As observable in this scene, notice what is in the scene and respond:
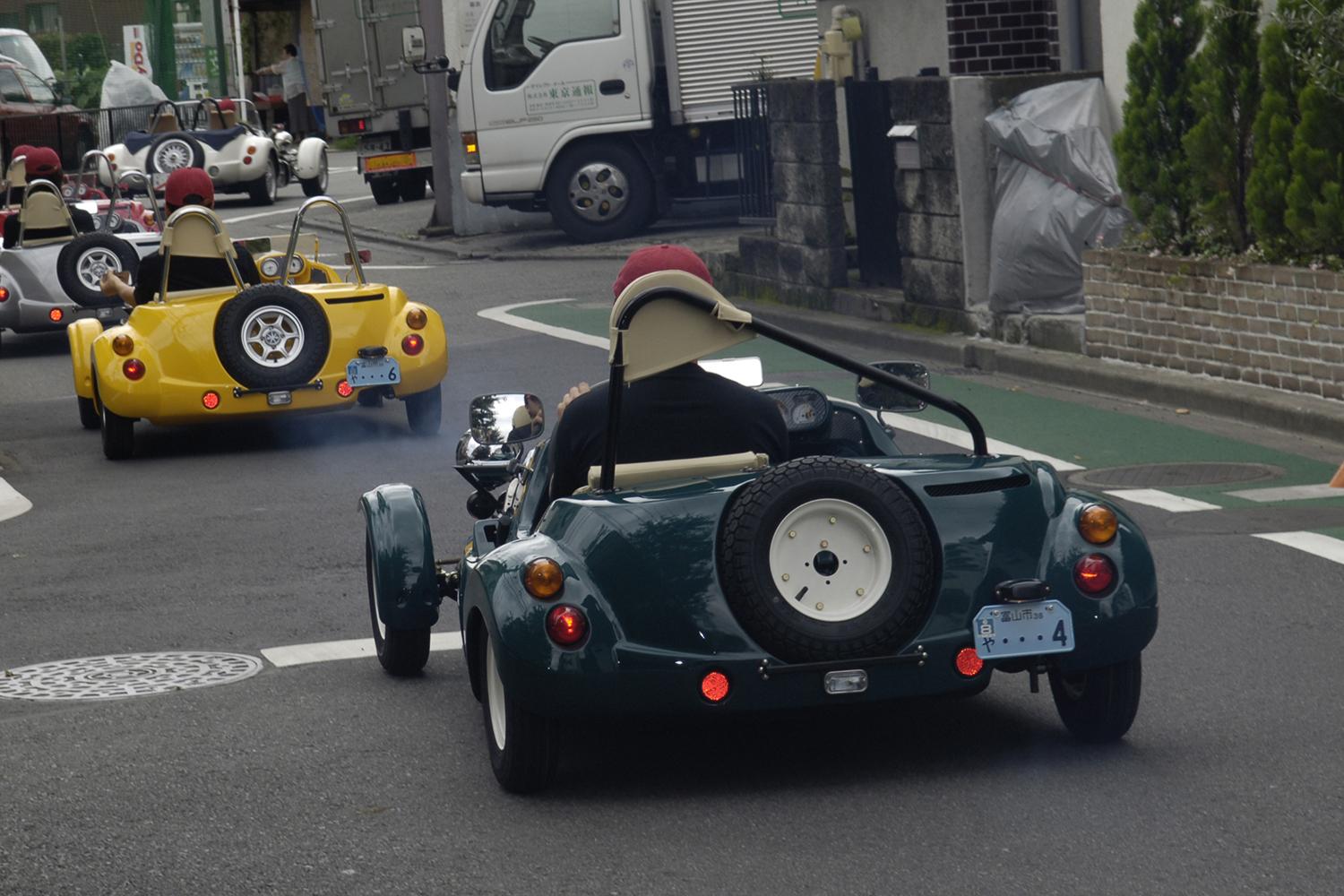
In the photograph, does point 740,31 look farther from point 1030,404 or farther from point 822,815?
point 822,815

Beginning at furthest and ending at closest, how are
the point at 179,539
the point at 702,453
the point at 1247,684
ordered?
1. the point at 179,539
2. the point at 1247,684
3. the point at 702,453

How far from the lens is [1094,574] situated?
555 cm

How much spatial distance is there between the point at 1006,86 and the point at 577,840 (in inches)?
437

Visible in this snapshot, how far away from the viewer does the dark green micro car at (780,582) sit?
534 cm

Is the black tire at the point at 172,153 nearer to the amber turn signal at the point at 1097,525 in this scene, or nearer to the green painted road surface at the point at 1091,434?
the green painted road surface at the point at 1091,434

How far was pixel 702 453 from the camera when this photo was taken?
19.5 feet

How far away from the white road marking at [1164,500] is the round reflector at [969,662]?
4408mm

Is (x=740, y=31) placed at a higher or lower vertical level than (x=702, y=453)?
higher

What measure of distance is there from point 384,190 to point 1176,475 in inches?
941

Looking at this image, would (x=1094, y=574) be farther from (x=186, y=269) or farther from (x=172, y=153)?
(x=172, y=153)

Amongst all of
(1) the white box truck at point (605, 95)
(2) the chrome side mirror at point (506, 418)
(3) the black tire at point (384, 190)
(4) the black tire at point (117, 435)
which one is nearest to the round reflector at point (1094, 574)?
(2) the chrome side mirror at point (506, 418)

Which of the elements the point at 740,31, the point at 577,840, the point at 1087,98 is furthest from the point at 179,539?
the point at 740,31

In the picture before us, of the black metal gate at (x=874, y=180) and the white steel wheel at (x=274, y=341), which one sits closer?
the white steel wheel at (x=274, y=341)

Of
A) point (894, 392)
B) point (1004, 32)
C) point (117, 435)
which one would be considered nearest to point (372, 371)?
point (117, 435)
